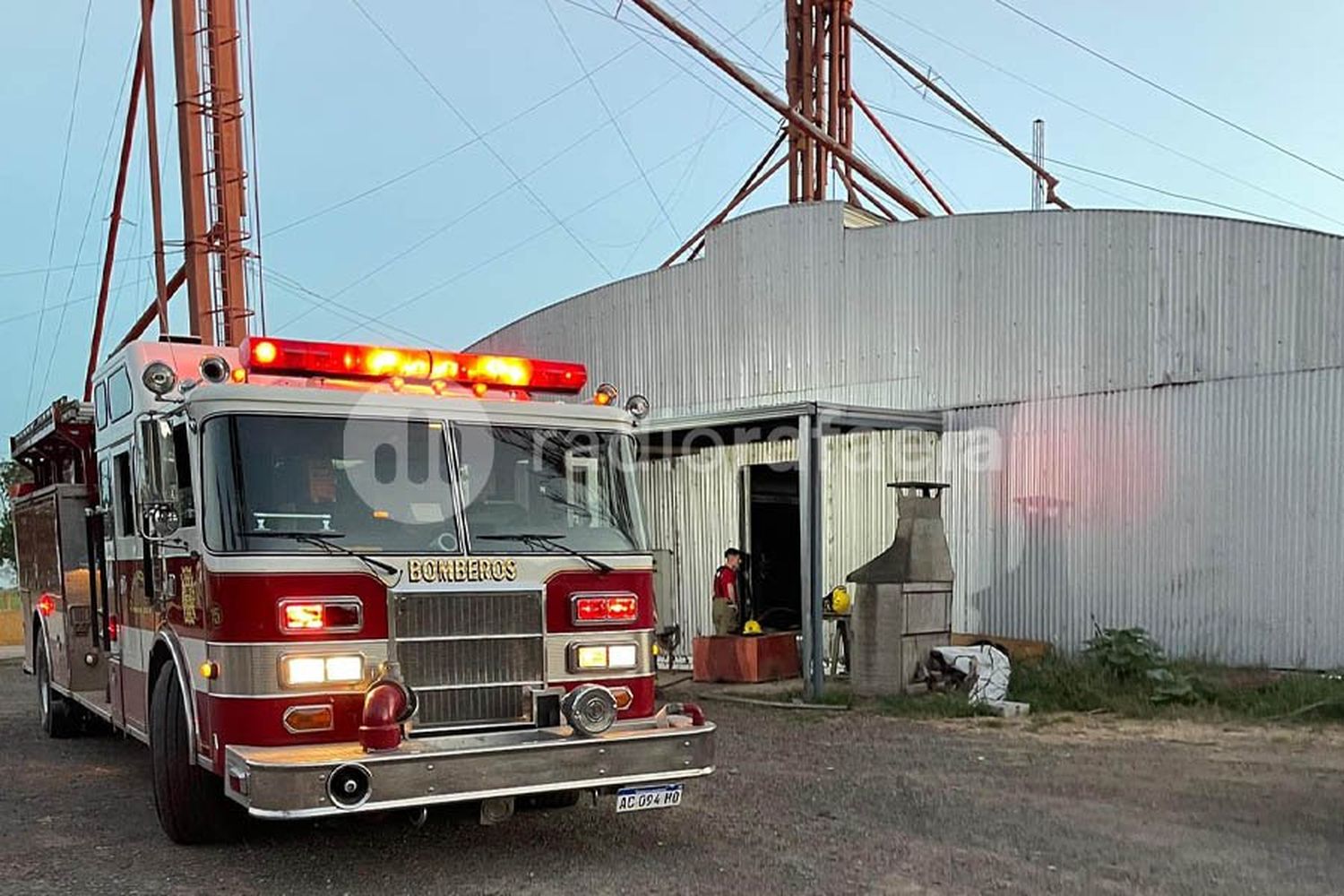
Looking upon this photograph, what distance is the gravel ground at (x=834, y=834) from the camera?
6.45 m

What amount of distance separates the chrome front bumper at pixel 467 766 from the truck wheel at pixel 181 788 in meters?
0.97

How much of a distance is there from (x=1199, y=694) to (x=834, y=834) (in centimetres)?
623

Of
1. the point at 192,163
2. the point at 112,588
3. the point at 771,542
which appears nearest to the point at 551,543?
the point at 112,588

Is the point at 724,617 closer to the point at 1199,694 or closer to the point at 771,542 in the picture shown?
the point at 771,542

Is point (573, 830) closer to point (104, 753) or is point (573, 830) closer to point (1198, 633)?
point (104, 753)

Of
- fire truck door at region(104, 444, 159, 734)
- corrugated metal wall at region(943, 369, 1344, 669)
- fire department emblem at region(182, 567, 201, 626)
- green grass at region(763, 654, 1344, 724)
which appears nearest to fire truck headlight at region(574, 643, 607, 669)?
fire department emblem at region(182, 567, 201, 626)

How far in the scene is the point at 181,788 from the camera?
273 inches

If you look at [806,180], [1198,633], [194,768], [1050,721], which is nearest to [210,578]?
[194,768]

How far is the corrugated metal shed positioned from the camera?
12.4 meters

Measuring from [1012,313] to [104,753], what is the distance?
34.7 feet

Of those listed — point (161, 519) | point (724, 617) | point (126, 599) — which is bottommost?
point (724, 617)

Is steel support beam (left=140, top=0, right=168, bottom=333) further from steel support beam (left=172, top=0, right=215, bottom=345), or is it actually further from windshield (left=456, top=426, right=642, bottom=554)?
windshield (left=456, top=426, right=642, bottom=554)

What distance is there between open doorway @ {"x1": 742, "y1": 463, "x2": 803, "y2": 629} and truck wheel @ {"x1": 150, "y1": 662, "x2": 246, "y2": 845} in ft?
34.5

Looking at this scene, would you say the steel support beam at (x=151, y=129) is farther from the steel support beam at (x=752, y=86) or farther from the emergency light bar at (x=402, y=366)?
the emergency light bar at (x=402, y=366)
